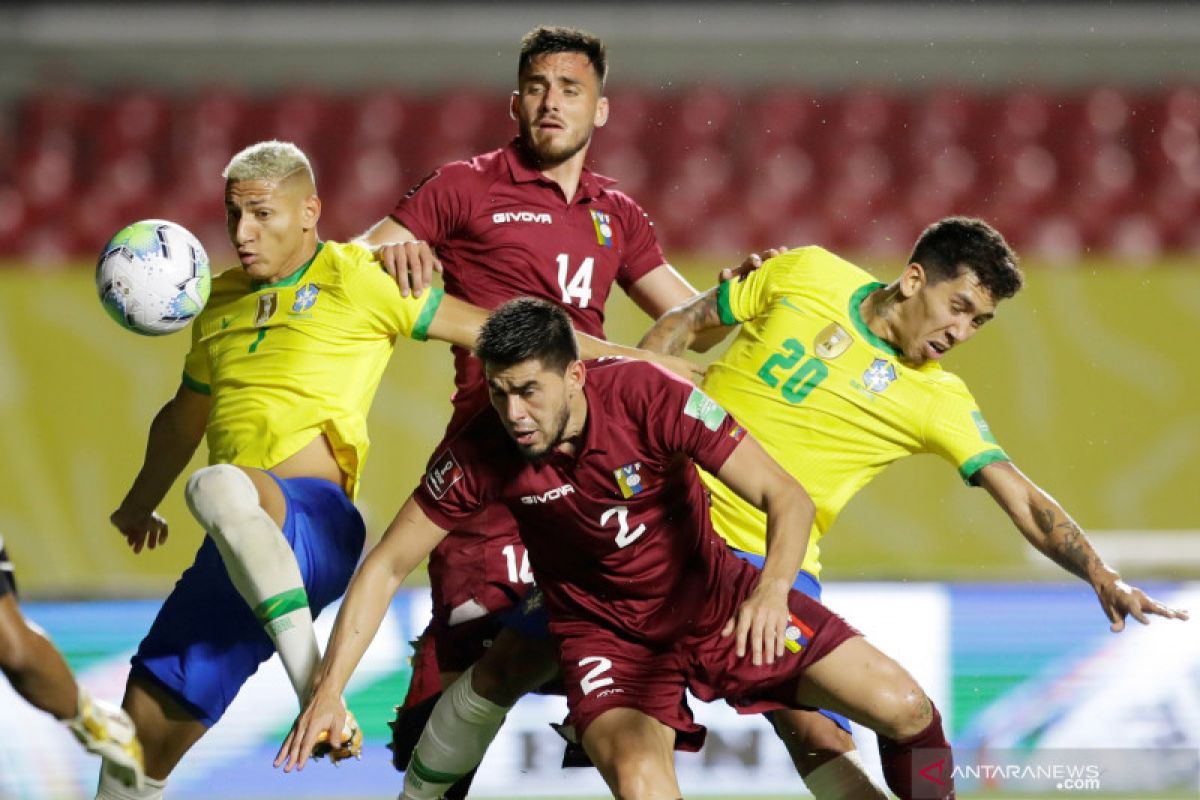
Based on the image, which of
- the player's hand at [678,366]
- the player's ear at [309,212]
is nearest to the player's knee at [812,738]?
the player's hand at [678,366]

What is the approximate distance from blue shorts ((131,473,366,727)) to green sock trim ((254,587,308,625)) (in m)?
0.30

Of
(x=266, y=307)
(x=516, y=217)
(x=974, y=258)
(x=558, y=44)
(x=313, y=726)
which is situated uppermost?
(x=558, y=44)

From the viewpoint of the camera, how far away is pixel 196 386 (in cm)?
506

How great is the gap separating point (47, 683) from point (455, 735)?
55.6 inches

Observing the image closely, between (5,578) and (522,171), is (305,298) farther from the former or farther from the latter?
(5,578)

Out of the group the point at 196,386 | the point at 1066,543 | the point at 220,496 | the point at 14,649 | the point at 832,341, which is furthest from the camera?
the point at 196,386

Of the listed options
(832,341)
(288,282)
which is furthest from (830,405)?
(288,282)

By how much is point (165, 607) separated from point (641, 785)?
1564 mm

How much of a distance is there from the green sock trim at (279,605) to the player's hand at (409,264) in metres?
0.98

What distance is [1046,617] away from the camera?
20.4ft

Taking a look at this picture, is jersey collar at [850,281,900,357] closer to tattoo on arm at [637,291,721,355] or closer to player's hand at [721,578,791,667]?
tattoo on arm at [637,291,721,355]

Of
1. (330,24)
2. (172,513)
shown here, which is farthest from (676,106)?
(172,513)

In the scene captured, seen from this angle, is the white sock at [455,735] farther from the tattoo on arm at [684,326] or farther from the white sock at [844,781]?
the tattoo on arm at [684,326]

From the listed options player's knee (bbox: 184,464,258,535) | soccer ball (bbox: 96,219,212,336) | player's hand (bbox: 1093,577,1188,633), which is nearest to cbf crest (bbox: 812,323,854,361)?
player's hand (bbox: 1093,577,1188,633)
